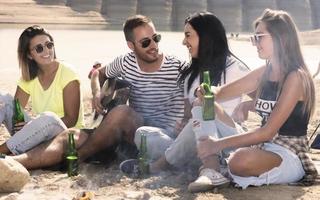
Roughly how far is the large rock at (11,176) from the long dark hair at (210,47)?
140 centimetres

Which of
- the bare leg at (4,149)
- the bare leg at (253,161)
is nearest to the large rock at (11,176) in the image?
the bare leg at (4,149)

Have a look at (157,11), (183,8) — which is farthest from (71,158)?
(183,8)

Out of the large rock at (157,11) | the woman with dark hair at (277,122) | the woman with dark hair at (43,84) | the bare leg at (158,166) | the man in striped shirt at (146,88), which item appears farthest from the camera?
the large rock at (157,11)

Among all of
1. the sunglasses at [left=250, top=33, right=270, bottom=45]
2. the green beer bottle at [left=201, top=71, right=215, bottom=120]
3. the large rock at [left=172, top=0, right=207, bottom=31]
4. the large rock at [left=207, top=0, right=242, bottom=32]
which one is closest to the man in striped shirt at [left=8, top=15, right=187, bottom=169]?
the green beer bottle at [left=201, top=71, right=215, bottom=120]

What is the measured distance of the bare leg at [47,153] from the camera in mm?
4238

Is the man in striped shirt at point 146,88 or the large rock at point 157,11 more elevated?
the man in striped shirt at point 146,88

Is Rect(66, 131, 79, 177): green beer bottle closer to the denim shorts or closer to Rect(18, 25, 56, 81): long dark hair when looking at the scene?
Rect(18, 25, 56, 81): long dark hair

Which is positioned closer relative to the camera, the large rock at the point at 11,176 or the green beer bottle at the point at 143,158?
the large rock at the point at 11,176

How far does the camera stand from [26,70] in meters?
4.71

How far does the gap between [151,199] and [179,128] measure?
0.77 metres

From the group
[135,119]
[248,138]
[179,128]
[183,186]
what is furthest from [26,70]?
[248,138]

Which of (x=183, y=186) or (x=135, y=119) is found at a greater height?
(x=135, y=119)

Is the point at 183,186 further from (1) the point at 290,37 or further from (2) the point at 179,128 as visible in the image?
(1) the point at 290,37

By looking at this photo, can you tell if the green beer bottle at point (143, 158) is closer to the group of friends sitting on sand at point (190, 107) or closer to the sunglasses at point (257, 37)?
the group of friends sitting on sand at point (190, 107)
